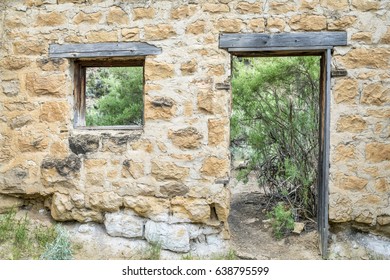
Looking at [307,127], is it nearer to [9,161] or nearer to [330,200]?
[330,200]

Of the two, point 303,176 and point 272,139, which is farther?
point 272,139

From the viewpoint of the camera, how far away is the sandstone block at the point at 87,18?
12.7 feet

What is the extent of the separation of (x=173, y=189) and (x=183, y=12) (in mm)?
1769

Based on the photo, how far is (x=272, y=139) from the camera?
5.29 m

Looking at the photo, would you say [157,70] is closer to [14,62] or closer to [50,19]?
[50,19]

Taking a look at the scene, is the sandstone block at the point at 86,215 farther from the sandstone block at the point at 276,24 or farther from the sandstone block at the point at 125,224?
the sandstone block at the point at 276,24

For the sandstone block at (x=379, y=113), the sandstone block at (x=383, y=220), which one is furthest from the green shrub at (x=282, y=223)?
the sandstone block at (x=379, y=113)

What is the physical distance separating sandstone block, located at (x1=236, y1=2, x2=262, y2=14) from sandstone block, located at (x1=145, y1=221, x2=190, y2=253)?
7.26 feet

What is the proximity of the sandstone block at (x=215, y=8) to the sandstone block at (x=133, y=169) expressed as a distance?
A: 1669mm

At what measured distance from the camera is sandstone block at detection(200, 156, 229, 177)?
3.74m

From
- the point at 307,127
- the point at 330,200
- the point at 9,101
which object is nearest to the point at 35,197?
the point at 9,101

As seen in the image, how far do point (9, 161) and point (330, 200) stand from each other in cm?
332
